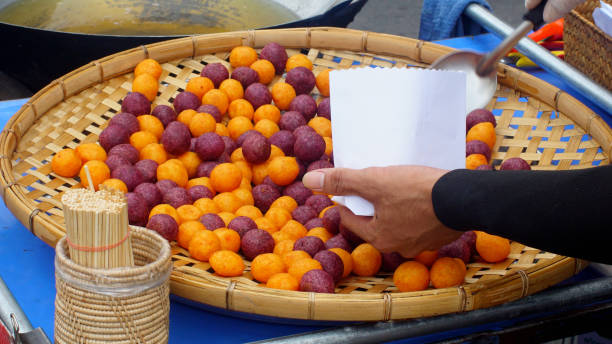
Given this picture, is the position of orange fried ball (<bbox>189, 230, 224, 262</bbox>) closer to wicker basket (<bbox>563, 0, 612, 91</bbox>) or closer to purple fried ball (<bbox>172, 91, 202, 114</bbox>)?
purple fried ball (<bbox>172, 91, 202, 114</bbox>)

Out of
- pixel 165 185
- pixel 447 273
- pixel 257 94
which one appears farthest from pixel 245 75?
pixel 447 273

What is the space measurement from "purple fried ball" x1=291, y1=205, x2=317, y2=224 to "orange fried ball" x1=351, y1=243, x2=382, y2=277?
0.20 meters

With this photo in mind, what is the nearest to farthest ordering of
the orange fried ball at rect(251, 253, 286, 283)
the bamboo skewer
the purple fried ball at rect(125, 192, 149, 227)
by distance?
the bamboo skewer < the orange fried ball at rect(251, 253, 286, 283) < the purple fried ball at rect(125, 192, 149, 227)

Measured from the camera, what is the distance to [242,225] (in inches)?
48.4

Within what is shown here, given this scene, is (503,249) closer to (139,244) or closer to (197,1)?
(139,244)

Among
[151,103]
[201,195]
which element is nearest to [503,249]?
[201,195]

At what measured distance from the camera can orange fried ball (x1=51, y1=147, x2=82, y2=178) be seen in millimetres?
1303

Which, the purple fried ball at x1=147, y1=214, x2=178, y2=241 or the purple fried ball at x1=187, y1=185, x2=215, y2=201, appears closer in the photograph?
the purple fried ball at x1=147, y1=214, x2=178, y2=241

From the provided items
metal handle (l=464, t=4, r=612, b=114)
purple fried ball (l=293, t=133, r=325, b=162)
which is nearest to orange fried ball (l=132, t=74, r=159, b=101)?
purple fried ball (l=293, t=133, r=325, b=162)

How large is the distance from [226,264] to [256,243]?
0.12 metres

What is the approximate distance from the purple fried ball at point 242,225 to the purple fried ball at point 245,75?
1.86 ft

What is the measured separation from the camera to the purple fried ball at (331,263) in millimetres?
1084

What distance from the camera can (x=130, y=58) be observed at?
5.37 ft

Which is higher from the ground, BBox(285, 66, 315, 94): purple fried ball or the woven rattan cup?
BBox(285, 66, 315, 94): purple fried ball
